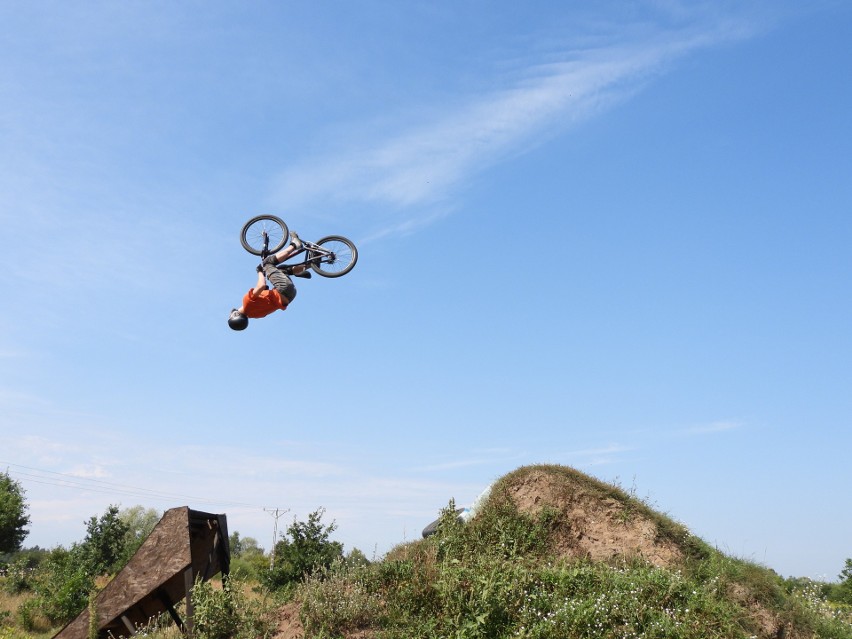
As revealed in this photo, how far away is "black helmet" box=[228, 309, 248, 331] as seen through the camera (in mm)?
13555

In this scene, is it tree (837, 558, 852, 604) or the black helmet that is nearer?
the black helmet

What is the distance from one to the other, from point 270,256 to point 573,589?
367 inches

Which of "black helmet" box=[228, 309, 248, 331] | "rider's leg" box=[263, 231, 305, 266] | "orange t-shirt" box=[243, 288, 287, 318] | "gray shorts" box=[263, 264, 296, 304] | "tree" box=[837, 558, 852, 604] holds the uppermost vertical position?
"rider's leg" box=[263, 231, 305, 266]

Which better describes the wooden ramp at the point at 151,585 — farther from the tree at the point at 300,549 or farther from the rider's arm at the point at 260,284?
the tree at the point at 300,549

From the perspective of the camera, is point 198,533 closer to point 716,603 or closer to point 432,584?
point 432,584

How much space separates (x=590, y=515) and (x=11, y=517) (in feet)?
153

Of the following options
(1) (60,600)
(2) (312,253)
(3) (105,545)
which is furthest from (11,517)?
(2) (312,253)

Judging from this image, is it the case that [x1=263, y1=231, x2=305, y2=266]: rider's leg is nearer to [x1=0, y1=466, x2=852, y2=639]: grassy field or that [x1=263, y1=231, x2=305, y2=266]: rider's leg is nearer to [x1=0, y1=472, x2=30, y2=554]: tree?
[x1=0, y1=466, x2=852, y2=639]: grassy field

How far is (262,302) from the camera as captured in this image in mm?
13469

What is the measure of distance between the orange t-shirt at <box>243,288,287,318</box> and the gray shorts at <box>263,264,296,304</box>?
10 cm

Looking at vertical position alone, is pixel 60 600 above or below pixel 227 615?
below

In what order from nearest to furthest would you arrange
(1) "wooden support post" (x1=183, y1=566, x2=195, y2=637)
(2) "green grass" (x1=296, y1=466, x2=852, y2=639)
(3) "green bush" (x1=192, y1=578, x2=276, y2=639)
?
1. (1) "wooden support post" (x1=183, y1=566, x2=195, y2=637)
2. (2) "green grass" (x1=296, y1=466, x2=852, y2=639)
3. (3) "green bush" (x1=192, y1=578, x2=276, y2=639)

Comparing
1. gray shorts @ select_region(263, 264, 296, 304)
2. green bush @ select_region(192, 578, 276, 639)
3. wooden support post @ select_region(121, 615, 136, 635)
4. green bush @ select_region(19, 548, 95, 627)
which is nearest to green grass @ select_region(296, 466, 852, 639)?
green bush @ select_region(192, 578, 276, 639)

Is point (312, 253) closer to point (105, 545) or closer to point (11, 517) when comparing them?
point (105, 545)
